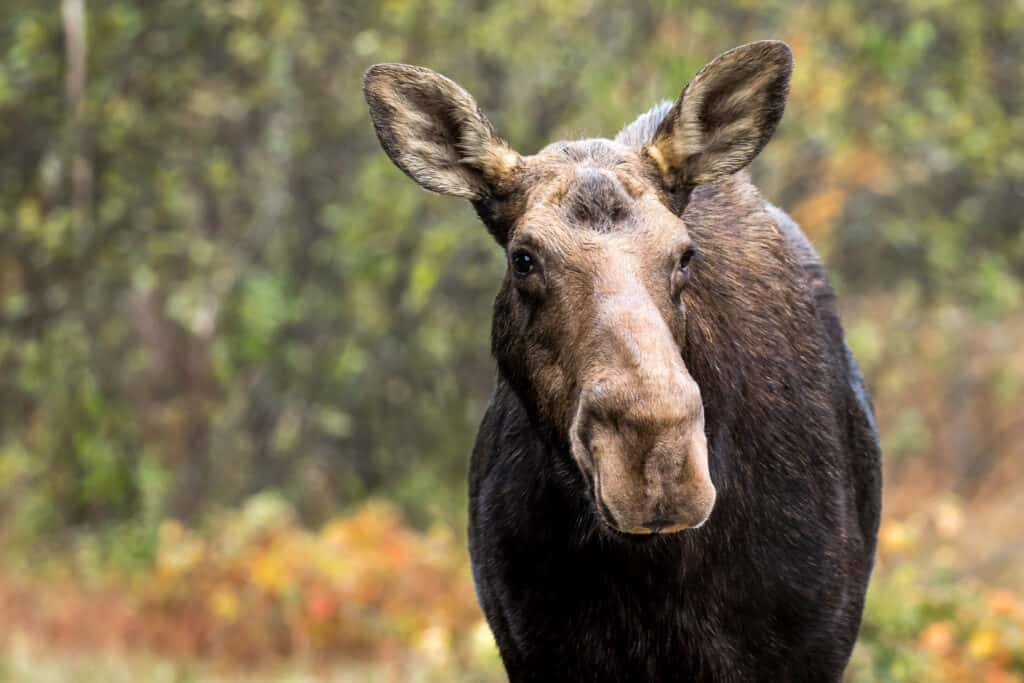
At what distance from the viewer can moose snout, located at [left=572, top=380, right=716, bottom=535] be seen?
13.5ft

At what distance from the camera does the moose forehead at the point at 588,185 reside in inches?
187

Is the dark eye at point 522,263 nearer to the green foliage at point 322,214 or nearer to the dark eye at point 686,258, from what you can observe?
the dark eye at point 686,258

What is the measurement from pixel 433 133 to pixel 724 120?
938 millimetres

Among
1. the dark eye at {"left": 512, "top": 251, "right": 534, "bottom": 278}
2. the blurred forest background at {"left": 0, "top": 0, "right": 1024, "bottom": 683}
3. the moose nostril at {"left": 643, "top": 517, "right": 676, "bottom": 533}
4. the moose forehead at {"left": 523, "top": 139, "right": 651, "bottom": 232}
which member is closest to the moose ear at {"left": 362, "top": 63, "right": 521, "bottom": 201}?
the moose forehead at {"left": 523, "top": 139, "right": 651, "bottom": 232}

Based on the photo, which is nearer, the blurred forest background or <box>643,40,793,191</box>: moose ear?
<box>643,40,793,191</box>: moose ear

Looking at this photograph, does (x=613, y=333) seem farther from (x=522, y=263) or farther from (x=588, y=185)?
(x=588, y=185)

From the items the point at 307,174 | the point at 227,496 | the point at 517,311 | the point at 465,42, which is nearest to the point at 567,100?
the point at 465,42

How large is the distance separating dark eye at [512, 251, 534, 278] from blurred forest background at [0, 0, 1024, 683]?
5.29m

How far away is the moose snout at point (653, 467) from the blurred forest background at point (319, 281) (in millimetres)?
5673

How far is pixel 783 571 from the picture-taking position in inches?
198

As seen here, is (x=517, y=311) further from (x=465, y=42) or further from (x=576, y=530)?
(x=465, y=42)

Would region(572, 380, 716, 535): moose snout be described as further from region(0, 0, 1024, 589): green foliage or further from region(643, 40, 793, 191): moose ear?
region(0, 0, 1024, 589): green foliage

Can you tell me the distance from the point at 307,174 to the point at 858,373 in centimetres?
947

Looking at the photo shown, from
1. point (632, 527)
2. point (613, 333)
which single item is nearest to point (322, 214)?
point (613, 333)
